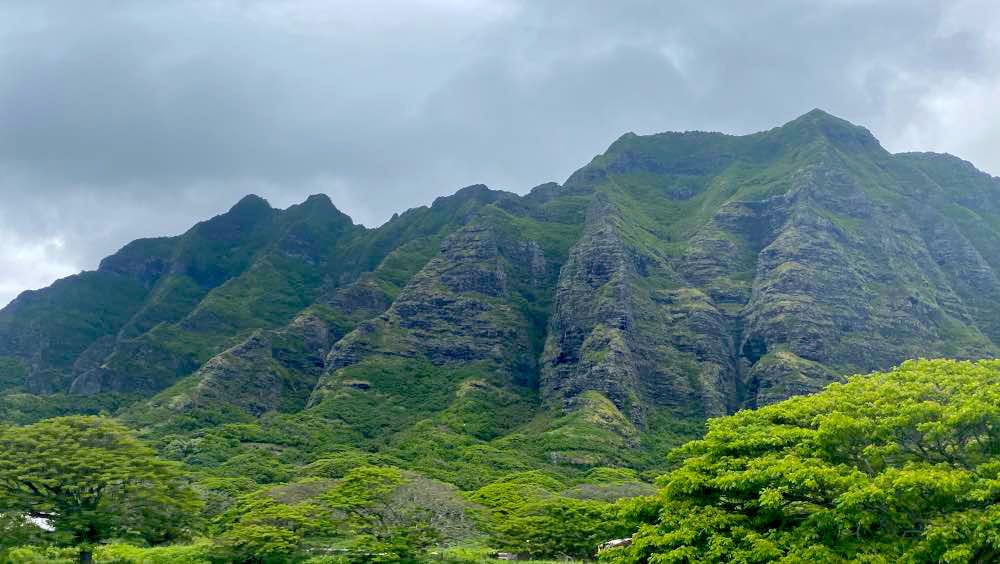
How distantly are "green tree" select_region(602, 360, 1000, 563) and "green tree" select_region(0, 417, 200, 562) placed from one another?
119 feet

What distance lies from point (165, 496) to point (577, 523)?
37.3 m

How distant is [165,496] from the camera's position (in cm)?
5506

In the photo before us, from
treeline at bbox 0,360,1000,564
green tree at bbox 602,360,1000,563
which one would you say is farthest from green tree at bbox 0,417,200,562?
green tree at bbox 602,360,1000,563

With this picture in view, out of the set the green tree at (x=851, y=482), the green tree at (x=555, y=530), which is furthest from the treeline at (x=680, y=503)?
the green tree at (x=555, y=530)

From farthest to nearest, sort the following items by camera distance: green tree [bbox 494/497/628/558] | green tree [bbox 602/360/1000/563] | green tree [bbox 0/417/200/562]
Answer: green tree [bbox 494/497/628/558] → green tree [bbox 0/417/200/562] → green tree [bbox 602/360/1000/563]

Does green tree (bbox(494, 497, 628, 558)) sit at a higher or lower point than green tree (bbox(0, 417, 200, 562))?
lower

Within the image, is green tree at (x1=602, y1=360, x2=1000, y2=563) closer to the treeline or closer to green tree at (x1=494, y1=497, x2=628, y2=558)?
the treeline

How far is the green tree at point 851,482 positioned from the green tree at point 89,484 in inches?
1427

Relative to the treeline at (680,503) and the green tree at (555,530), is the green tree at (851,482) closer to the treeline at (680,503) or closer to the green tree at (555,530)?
the treeline at (680,503)

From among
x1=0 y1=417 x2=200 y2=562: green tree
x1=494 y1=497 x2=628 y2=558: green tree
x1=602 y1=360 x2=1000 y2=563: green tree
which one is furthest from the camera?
x1=494 y1=497 x2=628 y2=558: green tree

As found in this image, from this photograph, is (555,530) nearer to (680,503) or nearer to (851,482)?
(680,503)

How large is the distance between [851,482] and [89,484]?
48851 mm

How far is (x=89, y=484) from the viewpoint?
5125cm

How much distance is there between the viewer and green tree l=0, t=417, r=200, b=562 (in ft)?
164
